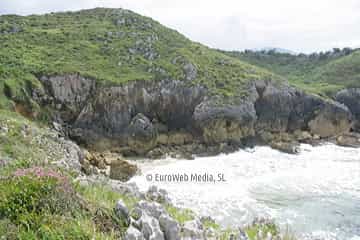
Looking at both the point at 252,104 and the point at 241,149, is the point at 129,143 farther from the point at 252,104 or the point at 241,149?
the point at 252,104

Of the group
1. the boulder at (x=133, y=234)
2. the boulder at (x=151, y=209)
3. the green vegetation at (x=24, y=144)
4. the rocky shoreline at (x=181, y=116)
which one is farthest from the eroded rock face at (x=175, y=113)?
the boulder at (x=133, y=234)

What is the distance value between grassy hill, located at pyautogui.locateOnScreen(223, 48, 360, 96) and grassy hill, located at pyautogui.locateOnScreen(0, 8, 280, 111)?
1399 cm

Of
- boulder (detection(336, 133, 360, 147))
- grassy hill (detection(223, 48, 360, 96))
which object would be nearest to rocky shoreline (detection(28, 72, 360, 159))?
boulder (detection(336, 133, 360, 147))

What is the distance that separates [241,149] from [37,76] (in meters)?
17.4

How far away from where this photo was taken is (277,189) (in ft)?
69.6

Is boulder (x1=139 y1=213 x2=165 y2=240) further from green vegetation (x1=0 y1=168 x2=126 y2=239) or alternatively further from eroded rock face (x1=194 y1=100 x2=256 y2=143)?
eroded rock face (x1=194 y1=100 x2=256 y2=143)

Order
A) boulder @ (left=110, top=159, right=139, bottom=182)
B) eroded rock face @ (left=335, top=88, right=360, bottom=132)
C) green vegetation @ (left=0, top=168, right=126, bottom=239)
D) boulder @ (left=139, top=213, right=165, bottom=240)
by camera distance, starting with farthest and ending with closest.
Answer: eroded rock face @ (left=335, top=88, right=360, bottom=132) → boulder @ (left=110, top=159, right=139, bottom=182) → boulder @ (left=139, top=213, right=165, bottom=240) → green vegetation @ (left=0, top=168, right=126, bottom=239)

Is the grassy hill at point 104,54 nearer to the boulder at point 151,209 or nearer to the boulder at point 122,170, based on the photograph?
the boulder at point 122,170

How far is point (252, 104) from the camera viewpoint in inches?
1318

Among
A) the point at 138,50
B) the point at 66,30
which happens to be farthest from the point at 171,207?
the point at 66,30

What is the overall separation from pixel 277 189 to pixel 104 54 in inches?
869

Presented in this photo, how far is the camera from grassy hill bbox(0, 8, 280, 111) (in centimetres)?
2839

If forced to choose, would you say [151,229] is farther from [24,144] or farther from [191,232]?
[24,144]

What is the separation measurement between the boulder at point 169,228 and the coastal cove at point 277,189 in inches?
327
